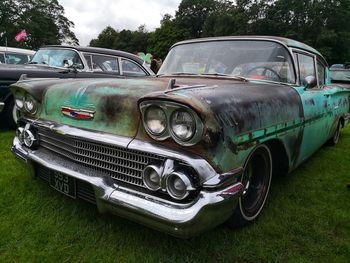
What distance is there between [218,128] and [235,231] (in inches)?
38.1

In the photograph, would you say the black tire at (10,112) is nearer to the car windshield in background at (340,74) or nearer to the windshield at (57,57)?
the windshield at (57,57)

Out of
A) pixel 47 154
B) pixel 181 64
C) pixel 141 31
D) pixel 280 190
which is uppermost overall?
pixel 141 31

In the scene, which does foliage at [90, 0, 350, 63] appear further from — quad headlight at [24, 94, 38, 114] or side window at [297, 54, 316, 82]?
quad headlight at [24, 94, 38, 114]

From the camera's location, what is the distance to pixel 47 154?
2613mm

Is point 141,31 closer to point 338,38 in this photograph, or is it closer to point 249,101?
point 338,38

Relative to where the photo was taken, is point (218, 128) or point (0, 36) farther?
point (0, 36)

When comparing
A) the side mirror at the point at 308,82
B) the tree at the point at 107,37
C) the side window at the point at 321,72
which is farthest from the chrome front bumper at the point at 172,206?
the tree at the point at 107,37

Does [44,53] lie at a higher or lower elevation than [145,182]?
higher

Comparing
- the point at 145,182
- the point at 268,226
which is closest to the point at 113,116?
the point at 145,182

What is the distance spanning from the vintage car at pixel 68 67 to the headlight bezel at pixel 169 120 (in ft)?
12.6

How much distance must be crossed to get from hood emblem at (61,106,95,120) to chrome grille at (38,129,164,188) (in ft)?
0.51

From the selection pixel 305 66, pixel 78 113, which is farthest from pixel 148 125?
pixel 305 66

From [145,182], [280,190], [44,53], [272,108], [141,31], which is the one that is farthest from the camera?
[141,31]

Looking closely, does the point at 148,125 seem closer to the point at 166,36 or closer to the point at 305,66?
the point at 305,66
